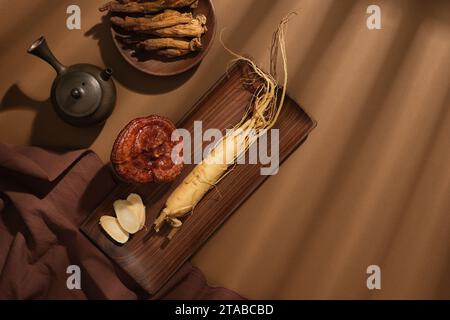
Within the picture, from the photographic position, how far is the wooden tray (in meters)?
2.02

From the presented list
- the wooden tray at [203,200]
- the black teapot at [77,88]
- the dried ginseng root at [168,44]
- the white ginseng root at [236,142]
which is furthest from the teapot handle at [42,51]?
the white ginseng root at [236,142]

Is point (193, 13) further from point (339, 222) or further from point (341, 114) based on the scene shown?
point (339, 222)

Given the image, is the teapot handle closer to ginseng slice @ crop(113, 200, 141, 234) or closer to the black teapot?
the black teapot

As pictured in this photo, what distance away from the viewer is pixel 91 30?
81.7 inches

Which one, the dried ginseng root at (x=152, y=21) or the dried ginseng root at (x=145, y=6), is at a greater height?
the dried ginseng root at (x=145, y=6)

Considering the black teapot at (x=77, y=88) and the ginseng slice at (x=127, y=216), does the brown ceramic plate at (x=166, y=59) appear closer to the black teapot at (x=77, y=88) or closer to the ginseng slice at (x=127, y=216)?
the black teapot at (x=77, y=88)

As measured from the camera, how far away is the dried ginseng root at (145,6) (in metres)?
1.91

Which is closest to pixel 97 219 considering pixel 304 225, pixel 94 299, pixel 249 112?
pixel 94 299

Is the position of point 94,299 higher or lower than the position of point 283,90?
lower

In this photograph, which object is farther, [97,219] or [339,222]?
[339,222]

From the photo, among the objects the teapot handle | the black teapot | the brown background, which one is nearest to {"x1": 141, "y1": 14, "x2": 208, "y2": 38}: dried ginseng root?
the brown background

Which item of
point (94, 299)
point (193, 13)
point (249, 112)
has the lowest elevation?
point (94, 299)

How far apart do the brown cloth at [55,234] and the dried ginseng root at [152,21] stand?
2.03 ft

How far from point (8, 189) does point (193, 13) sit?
1.17 meters
